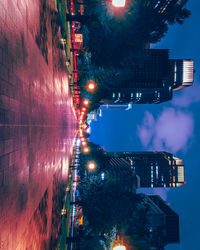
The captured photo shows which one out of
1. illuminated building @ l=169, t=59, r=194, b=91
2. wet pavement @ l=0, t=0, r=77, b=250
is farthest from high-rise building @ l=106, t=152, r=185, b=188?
wet pavement @ l=0, t=0, r=77, b=250

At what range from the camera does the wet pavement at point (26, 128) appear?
183 inches

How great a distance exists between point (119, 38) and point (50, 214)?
610 inches

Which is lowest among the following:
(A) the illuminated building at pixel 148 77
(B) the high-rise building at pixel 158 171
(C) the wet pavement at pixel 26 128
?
(B) the high-rise building at pixel 158 171

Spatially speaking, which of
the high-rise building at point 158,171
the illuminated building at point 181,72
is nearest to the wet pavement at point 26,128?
the high-rise building at point 158,171

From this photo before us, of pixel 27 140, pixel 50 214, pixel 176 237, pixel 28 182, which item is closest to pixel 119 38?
pixel 27 140

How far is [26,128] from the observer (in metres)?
5.92

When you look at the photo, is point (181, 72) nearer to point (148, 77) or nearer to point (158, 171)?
point (148, 77)

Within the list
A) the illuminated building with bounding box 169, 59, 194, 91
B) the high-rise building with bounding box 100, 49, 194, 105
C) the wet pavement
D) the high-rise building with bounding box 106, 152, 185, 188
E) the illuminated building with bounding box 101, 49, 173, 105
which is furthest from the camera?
the illuminated building with bounding box 169, 59, 194, 91

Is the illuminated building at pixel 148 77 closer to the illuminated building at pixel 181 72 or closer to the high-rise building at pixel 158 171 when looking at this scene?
the illuminated building at pixel 181 72

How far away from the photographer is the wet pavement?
15.2 ft

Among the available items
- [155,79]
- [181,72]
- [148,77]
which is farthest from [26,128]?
[181,72]

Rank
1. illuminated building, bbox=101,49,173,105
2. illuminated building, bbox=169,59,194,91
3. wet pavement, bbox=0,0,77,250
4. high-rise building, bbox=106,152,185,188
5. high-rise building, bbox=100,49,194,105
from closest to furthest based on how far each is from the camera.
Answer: wet pavement, bbox=0,0,77,250, illuminated building, bbox=101,49,173,105, high-rise building, bbox=100,49,194,105, high-rise building, bbox=106,152,185,188, illuminated building, bbox=169,59,194,91

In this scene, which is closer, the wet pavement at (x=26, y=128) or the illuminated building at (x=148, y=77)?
the wet pavement at (x=26, y=128)

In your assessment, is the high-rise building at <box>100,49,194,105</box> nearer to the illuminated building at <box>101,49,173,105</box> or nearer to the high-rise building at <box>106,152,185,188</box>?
the illuminated building at <box>101,49,173,105</box>
